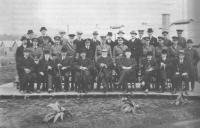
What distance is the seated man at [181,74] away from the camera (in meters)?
5.74

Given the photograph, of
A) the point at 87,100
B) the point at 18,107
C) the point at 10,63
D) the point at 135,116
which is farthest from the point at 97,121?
the point at 10,63

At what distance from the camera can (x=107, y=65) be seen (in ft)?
19.7

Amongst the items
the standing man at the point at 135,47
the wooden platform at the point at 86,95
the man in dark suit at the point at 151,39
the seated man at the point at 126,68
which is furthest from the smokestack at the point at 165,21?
the wooden platform at the point at 86,95

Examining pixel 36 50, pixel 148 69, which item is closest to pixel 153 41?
pixel 148 69

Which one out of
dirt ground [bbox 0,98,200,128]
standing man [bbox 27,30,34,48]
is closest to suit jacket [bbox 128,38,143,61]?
dirt ground [bbox 0,98,200,128]

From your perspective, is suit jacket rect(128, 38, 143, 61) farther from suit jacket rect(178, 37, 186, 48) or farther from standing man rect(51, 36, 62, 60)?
standing man rect(51, 36, 62, 60)

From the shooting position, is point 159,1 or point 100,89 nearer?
point 159,1

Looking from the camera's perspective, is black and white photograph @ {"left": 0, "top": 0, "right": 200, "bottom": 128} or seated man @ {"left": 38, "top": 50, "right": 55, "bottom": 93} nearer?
black and white photograph @ {"left": 0, "top": 0, "right": 200, "bottom": 128}

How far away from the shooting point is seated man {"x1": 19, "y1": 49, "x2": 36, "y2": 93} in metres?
5.81

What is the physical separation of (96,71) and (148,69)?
3.08ft

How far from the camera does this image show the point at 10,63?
829 centimetres

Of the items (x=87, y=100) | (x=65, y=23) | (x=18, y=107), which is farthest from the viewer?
(x=65, y=23)

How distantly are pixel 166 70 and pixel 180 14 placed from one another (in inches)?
39.6

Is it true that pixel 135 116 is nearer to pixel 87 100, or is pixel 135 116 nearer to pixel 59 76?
pixel 87 100
